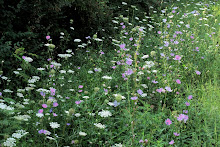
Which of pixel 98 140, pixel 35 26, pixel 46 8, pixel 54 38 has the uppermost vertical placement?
pixel 46 8

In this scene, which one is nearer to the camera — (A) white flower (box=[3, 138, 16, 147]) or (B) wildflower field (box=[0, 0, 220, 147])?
(A) white flower (box=[3, 138, 16, 147])

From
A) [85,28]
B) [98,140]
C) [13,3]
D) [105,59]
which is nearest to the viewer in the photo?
[98,140]

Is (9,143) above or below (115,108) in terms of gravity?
above

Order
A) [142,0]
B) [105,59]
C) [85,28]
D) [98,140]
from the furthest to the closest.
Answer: [142,0], [85,28], [105,59], [98,140]

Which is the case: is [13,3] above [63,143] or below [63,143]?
above

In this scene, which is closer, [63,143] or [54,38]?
[63,143]

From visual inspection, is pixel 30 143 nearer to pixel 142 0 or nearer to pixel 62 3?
pixel 62 3

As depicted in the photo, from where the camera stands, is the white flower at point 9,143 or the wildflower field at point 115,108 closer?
the white flower at point 9,143

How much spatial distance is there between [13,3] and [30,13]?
26 cm

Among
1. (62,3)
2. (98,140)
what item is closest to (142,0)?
(62,3)

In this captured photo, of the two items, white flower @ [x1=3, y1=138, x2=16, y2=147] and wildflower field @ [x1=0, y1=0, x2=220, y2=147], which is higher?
white flower @ [x1=3, y1=138, x2=16, y2=147]

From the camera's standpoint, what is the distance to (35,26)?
11.6 feet

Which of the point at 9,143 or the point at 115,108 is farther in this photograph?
the point at 115,108

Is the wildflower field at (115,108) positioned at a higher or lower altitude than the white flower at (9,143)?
lower
